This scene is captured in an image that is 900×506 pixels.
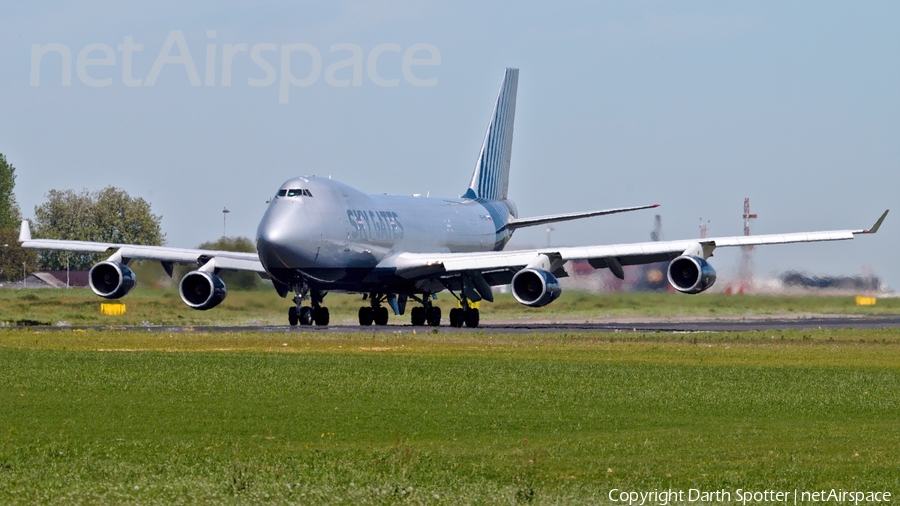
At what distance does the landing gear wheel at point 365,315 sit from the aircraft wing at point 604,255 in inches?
126

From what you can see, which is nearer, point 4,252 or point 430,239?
point 430,239

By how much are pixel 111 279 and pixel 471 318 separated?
38.4ft

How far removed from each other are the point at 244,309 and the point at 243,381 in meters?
24.8

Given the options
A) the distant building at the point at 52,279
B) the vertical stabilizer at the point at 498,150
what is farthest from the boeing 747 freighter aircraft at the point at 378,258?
the distant building at the point at 52,279

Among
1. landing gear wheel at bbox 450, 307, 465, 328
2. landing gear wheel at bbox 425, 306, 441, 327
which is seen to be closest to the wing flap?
landing gear wheel at bbox 425, 306, 441, 327

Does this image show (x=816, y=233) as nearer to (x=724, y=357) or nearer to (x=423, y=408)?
(x=724, y=357)

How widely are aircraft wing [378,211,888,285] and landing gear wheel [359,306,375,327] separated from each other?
3201 millimetres

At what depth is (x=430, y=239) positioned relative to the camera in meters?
48.3

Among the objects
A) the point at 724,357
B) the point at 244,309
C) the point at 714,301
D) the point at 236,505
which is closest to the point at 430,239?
the point at 244,309

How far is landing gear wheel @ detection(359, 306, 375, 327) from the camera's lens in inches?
1838

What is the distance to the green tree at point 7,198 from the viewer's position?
11381cm

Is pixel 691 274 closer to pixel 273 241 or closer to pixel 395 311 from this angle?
pixel 395 311

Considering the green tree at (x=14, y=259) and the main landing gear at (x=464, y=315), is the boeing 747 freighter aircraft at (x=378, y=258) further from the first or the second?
the green tree at (x=14, y=259)

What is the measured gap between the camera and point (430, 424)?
16984mm
